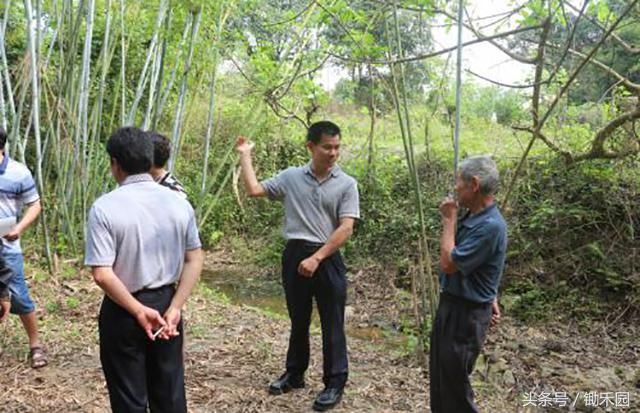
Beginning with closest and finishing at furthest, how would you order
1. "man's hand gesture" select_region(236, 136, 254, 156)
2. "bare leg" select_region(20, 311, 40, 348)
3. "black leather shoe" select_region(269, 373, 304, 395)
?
1. "man's hand gesture" select_region(236, 136, 254, 156)
2. "black leather shoe" select_region(269, 373, 304, 395)
3. "bare leg" select_region(20, 311, 40, 348)

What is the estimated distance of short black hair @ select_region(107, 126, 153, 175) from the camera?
1956 millimetres

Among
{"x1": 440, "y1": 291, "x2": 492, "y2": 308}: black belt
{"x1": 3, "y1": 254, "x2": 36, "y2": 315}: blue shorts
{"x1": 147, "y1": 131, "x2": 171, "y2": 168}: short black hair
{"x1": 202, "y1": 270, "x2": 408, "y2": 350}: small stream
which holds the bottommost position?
{"x1": 202, "y1": 270, "x2": 408, "y2": 350}: small stream

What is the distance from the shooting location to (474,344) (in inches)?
95.3

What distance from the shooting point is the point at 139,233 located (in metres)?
1.95

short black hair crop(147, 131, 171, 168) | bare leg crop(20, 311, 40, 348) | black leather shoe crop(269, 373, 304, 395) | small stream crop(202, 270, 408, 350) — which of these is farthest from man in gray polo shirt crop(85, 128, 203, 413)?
small stream crop(202, 270, 408, 350)

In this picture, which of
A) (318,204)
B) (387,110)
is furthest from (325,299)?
(387,110)

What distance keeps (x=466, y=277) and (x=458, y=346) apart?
0.29 meters

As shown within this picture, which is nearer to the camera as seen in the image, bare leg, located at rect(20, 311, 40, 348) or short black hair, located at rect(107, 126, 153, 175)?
short black hair, located at rect(107, 126, 153, 175)

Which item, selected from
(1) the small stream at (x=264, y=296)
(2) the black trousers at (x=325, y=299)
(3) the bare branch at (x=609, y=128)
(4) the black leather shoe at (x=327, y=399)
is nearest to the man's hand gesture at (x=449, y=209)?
(2) the black trousers at (x=325, y=299)

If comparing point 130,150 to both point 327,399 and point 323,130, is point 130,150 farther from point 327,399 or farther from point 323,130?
point 327,399

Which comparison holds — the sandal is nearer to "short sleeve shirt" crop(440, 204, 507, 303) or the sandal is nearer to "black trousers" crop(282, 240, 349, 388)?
"black trousers" crop(282, 240, 349, 388)

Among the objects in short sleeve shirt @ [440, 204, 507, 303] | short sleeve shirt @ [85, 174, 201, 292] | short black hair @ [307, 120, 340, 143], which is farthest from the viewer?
short black hair @ [307, 120, 340, 143]

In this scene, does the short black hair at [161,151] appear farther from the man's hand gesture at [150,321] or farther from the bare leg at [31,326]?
the bare leg at [31,326]

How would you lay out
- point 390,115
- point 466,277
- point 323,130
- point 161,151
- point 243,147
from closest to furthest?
point 466,277 < point 161,151 < point 323,130 < point 243,147 < point 390,115
